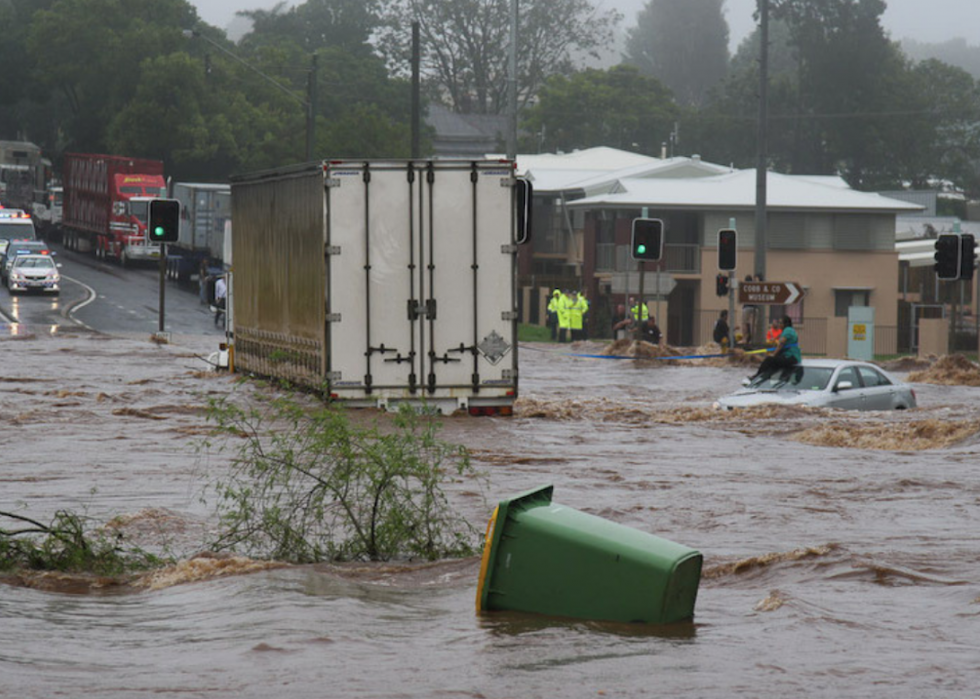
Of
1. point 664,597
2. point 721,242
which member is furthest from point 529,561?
point 721,242

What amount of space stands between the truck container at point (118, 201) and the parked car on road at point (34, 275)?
859cm

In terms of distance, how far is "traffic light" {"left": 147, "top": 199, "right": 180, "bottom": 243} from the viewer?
34.5 m

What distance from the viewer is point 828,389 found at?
24.1m

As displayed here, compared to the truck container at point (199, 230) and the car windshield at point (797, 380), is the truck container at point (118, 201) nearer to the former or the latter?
the truck container at point (199, 230)

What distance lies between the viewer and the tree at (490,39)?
342 ft

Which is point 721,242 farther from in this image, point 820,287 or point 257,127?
point 257,127

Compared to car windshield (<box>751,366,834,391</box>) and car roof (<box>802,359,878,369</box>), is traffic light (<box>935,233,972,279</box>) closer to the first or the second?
car roof (<box>802,359,878,369</box>)

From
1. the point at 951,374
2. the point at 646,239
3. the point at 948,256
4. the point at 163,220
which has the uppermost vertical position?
the point at 163,220

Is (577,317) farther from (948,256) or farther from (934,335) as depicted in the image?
(948,256)

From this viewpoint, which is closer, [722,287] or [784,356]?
[784,356]

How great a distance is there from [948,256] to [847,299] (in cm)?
2596

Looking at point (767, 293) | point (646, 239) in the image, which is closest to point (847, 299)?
point (767, 293)

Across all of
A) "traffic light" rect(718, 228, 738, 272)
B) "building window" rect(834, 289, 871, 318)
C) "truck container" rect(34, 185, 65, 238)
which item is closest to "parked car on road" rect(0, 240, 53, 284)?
"truck container" rect(34, 185, 65, 238)

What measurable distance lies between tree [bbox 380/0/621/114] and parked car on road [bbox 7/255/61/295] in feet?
171
